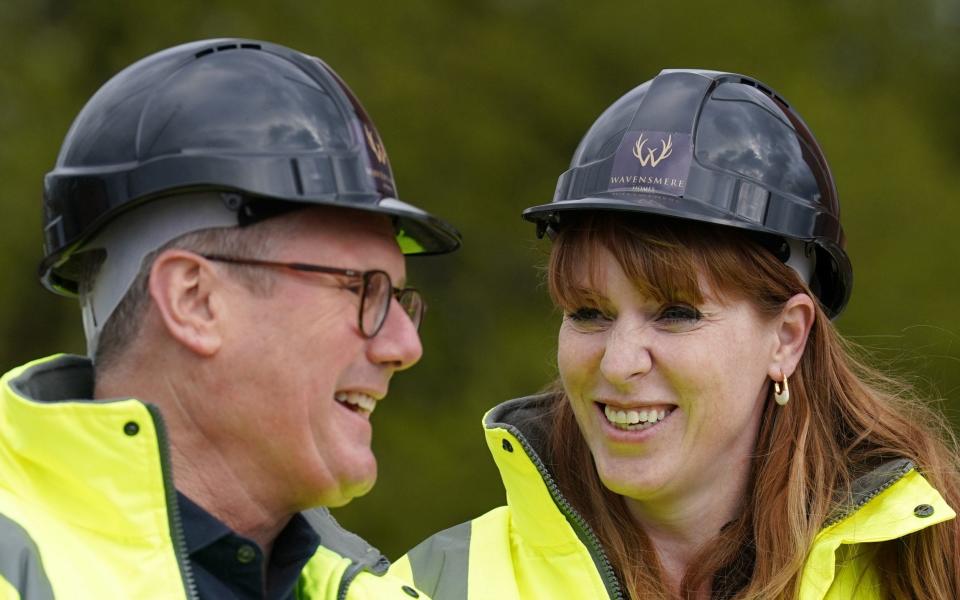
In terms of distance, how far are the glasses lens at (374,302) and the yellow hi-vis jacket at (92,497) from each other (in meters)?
0.52

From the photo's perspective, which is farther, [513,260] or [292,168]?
[513,260]

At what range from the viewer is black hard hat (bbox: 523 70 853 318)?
412 cm

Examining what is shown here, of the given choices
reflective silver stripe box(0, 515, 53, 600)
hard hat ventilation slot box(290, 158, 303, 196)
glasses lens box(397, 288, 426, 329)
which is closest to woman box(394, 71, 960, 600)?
glasses lens box(397, 288, 426, 329)

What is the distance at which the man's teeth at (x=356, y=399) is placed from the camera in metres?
3.33

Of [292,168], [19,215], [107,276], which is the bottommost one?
[19,215]

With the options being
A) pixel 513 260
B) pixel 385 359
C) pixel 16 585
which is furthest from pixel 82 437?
pixel 513 260

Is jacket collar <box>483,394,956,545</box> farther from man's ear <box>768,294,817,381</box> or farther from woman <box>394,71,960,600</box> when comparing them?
man's ear <box>768,294,817,381</box>

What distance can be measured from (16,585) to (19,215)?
8979 millimetres

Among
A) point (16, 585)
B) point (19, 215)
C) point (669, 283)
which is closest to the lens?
point (16, 585)

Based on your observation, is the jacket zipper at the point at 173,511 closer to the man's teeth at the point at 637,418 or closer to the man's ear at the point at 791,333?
the man's teeth at the point at 637,418

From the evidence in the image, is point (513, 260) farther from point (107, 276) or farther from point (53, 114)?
point (107, 276)

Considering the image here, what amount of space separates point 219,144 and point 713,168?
4.82 feet

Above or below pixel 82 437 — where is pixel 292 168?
above

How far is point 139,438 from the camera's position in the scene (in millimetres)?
3039
